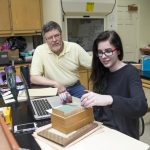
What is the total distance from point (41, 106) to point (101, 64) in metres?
0.50

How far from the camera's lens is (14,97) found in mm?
1812

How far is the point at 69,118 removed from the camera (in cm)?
109

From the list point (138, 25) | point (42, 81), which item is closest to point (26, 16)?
point (42, 81)

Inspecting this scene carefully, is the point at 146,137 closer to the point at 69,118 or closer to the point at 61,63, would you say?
the point at 61,63

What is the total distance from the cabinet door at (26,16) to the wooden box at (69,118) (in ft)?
9.49

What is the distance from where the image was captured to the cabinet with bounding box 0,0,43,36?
3.63 metres

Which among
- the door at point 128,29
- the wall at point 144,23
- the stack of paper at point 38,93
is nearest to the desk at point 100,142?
the stack of paper at point 38,93

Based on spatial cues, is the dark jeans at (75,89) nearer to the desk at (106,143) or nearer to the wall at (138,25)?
the desk at (106,143)

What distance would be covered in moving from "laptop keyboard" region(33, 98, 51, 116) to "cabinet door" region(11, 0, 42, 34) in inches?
92.8

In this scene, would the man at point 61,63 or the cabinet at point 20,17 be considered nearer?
the man at point 61,63

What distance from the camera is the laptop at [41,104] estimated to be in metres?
1.39

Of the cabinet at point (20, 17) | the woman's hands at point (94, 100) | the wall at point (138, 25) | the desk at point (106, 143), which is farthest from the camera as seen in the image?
the wall at point (138, 25)

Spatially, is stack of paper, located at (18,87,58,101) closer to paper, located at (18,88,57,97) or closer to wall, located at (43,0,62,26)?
paper, located at (18,88,57,97)

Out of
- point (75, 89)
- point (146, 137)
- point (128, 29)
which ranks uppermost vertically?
point (128, 29)
